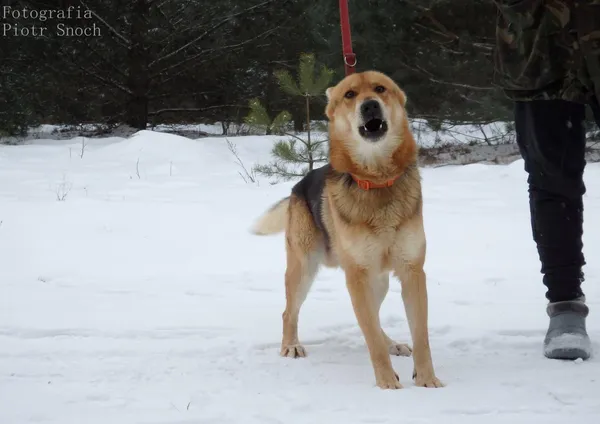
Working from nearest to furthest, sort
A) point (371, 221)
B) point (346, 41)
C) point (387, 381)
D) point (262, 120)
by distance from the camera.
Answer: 1. point (387, 381)
2. point (371, 221)
3. point (346, 41)
4. point (262, 120)

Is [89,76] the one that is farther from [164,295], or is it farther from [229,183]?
[164,295]

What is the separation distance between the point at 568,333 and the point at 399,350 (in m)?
→ 0.71

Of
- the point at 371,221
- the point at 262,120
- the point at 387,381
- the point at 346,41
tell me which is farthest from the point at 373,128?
the point at 262,120

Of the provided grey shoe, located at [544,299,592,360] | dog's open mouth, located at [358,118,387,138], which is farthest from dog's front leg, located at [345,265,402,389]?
grey shoe, located at [544,299,592,360]

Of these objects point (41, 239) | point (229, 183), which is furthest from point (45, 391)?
point (229, 183)

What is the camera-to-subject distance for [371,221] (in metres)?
2.50

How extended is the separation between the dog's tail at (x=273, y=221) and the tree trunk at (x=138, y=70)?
11074 mm

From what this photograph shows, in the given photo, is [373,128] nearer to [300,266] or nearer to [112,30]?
[300,266]

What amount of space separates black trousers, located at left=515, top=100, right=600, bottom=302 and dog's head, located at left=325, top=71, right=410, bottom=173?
541 mm

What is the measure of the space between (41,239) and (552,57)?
146 inches

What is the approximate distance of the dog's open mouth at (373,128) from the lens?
8.63 ft

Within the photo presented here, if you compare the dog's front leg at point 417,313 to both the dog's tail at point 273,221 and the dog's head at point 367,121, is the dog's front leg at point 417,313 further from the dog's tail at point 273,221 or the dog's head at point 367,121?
the dog's tail at point 273,221

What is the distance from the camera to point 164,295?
3.66 metres

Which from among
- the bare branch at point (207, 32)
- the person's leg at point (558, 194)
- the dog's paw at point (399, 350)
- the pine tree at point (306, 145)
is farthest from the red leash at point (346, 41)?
the bare branch at point (207, 32)
